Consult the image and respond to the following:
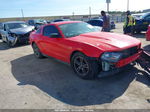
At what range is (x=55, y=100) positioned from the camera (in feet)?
9.50

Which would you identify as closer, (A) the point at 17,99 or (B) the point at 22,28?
(A) the point at 17,99

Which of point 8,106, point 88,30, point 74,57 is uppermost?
point 88,30

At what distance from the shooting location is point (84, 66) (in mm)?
3615

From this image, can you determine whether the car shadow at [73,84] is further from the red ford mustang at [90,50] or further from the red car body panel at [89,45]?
the red car body panel at [89,45]

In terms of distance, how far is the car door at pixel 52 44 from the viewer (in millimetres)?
4214

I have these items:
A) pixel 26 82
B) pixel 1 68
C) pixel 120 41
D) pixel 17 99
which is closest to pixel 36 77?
pixel 26 82

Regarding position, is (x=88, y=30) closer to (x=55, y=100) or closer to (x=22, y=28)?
(x=55, y=100)

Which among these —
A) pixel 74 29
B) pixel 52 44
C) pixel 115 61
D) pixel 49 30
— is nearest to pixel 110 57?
pixel 115 61

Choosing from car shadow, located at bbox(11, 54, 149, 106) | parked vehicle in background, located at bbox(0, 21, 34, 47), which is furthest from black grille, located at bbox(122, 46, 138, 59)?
parked vehicle in background, located at bbox(0, 21, 34, 47)

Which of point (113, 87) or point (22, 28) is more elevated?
point (22, 28)

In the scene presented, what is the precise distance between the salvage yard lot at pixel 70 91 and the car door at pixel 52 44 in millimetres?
612

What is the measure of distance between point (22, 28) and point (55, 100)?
8266 mm

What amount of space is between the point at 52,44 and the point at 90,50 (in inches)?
71.1

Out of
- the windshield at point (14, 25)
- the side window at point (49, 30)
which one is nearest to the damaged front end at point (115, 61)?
the side window at point (49, 30)
